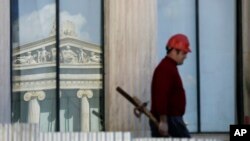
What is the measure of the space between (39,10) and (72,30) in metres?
0.63

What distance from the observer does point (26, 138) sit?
7.76 meters

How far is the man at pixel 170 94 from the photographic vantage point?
382 inches

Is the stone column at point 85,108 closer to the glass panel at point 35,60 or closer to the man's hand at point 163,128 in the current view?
the glass panel at point 35,60

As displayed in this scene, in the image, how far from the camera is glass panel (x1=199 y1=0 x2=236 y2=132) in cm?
1275

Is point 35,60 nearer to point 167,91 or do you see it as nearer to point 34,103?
point 34,103

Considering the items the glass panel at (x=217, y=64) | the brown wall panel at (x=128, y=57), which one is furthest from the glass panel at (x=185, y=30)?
the brown wall panel at (x=128, y=57)

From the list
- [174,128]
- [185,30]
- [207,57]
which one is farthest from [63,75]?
[174,128]

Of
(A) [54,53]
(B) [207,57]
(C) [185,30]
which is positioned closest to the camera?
(A) [54,53]

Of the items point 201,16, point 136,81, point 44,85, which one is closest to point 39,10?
point 44,85

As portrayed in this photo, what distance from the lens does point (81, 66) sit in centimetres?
1211

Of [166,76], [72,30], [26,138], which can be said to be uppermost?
[72,30]

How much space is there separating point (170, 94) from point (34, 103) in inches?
112

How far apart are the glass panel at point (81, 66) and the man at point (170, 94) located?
2188 mm

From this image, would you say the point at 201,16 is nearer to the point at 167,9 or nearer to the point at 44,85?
the point at 167,9
